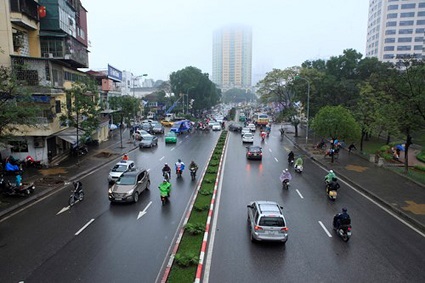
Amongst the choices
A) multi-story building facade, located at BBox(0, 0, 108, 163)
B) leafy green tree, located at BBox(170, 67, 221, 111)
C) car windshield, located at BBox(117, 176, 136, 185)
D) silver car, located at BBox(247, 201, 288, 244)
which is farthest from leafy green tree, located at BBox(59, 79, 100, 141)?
leafy green tree, located at BBox(170, 67, 221, 111)

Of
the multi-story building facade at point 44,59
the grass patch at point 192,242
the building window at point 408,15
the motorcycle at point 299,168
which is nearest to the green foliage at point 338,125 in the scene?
the motorcycle at point 299,168

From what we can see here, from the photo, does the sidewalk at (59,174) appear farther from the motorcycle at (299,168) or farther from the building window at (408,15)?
the building window at (408,15)

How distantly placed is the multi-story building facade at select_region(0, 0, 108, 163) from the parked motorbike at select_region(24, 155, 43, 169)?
1.70ft

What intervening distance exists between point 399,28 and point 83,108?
112726 millimetres

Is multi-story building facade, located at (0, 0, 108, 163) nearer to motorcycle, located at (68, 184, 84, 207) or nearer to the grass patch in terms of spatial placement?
motorcycle, located at (68, 184, 84, 207)

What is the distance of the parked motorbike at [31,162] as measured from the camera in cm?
2725

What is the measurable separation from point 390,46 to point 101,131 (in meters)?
103

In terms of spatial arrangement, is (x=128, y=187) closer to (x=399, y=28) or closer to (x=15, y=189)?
(x=15, y=189)

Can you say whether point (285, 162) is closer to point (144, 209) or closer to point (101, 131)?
point (144, 209)

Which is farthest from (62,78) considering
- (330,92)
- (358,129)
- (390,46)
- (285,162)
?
(390,46)

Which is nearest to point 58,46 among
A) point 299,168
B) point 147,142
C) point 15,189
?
point 147,142

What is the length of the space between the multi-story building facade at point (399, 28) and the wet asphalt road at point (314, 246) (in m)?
105

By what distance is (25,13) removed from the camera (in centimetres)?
2758

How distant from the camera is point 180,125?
5969cm
